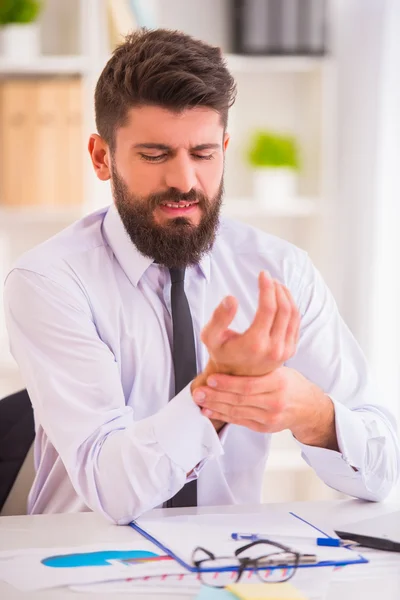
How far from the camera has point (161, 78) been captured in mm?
1499

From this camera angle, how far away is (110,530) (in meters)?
1.25

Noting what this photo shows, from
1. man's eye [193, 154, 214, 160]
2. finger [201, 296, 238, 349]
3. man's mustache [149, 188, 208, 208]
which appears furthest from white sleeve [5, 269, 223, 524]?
man's eye [193, 154, 214, 160]

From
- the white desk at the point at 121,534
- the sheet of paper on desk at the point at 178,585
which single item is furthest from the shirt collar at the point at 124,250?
the sheet of paper on desk at the point at 178,585

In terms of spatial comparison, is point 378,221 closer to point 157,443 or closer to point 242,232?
point 242,232

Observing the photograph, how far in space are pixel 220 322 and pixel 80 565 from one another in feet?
1.23

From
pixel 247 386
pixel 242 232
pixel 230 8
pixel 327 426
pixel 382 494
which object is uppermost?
pixel 230 8

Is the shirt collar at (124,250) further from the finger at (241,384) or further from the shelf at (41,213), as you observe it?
the shelf at (41,213)

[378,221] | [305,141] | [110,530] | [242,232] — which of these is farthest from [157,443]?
[305,141]

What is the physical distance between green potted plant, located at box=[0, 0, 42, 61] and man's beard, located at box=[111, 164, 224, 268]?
146 centimetres

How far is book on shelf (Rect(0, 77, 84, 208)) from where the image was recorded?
2.87 m

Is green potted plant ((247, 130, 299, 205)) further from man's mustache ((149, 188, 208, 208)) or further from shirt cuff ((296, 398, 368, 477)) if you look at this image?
shirt cuff ((296, 398, 368, 477))

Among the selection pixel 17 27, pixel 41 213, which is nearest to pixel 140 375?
pixel 41 213

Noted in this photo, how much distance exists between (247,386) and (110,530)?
286 mm

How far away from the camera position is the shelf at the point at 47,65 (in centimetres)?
287
